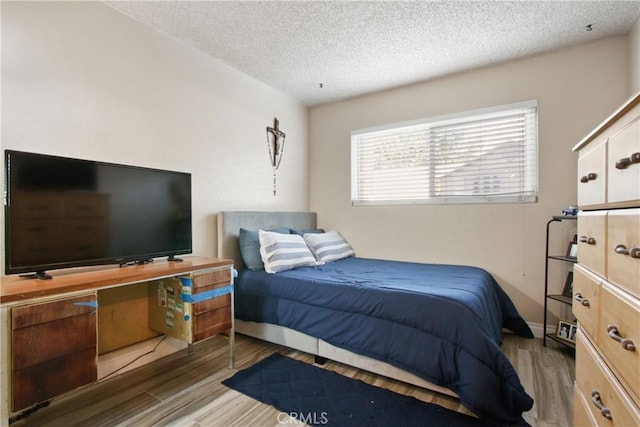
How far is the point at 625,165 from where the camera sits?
804 mm

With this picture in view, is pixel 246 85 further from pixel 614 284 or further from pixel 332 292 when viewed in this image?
pixel 614 284

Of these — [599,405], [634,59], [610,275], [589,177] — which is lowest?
[599,405]

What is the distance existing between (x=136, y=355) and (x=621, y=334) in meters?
2.65

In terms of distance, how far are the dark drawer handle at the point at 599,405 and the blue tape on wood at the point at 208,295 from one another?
6.51ft

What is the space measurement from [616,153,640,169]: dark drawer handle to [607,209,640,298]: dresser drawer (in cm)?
12

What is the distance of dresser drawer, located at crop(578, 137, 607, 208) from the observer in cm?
96

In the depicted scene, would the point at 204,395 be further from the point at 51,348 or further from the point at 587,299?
the point at 587,299

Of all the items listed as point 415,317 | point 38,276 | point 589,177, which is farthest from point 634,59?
point 38,276

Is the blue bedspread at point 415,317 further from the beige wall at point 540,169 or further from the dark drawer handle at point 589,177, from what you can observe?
the dark drawer handle at point 589,177

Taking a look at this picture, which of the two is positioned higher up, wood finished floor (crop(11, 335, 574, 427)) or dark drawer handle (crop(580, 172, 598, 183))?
dark drawer handle (crop(580, 172, 598, 183))

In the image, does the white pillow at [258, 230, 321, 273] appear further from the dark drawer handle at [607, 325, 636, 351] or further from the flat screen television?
the dark drawer handle at [607, 325, 636, 351]

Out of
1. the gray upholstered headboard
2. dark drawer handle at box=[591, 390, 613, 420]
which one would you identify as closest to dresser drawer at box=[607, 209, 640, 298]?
dark drawer handle at box=[591, 390, 613, 420]

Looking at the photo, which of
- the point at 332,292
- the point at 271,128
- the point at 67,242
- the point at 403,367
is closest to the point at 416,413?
the point at 403,367

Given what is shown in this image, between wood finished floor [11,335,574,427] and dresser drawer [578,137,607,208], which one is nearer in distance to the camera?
dresser drawer [578,137,607,208]
